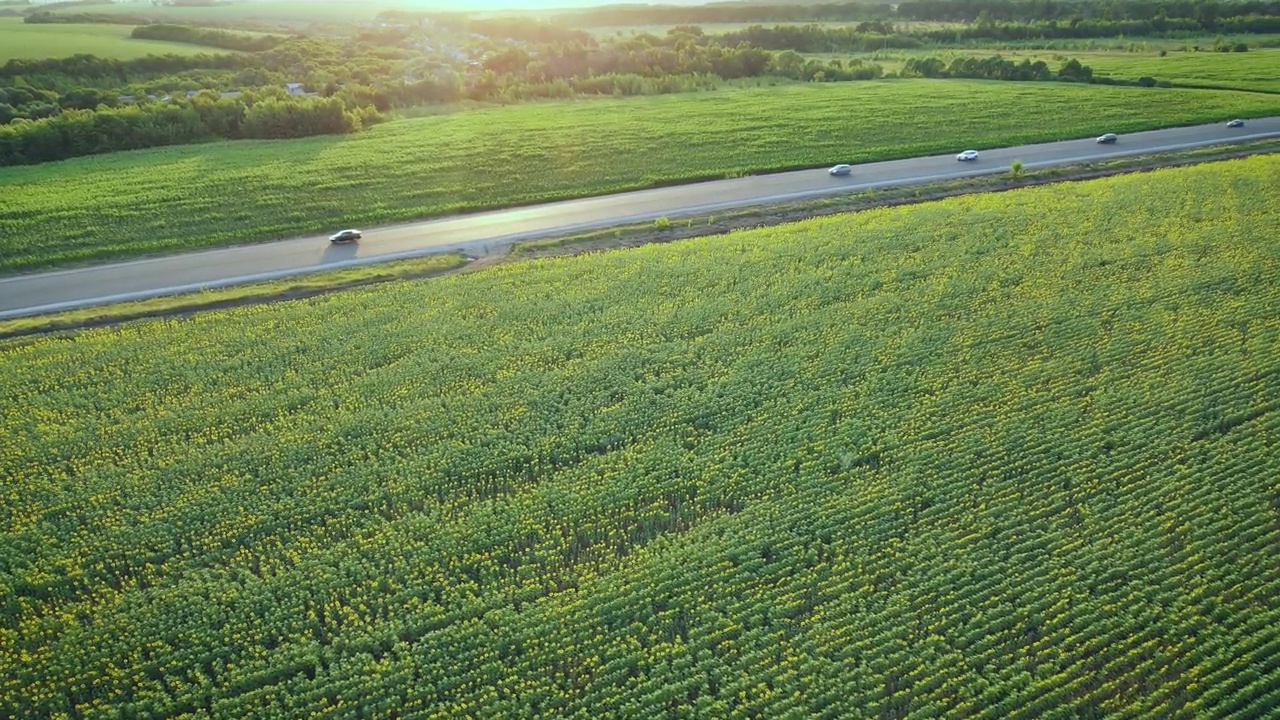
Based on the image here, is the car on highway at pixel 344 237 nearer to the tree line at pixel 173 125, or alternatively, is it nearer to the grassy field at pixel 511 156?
the grassy field at pixel 511 156

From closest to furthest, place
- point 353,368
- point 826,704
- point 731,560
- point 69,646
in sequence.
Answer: point 826,704 → point 69,646 → point 731,560 → point 353,368

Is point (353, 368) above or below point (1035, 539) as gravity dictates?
above

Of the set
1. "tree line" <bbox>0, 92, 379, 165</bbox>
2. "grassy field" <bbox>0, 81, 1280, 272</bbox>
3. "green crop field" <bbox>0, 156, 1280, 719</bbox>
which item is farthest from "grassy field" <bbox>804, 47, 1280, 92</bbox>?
"tree line" <bbox>0, 92, 379, 165</bbox>

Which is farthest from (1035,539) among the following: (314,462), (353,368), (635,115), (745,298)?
(635,115)

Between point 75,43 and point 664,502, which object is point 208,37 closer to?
point 75,43

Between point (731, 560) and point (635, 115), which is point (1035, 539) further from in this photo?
point (635, 115)

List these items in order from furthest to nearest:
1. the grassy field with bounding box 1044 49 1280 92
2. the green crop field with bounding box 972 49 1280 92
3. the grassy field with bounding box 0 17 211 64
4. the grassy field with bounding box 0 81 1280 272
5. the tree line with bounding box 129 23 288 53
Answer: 1. the tree line with bounding box 129 23 288 53
2. the grassy field with bounding box 0 17 211 64
3. the green crop field with bounding box 972 49 1280 92
4. the grassy field with bounding box 1044 49 1280 92
5. the grassy field with bounding box 0 81 1280 272

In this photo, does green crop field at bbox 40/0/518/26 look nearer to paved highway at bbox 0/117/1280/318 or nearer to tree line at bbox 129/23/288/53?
tree line at bbox 129/23/288/53

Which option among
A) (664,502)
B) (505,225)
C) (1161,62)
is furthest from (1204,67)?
(664,502)
